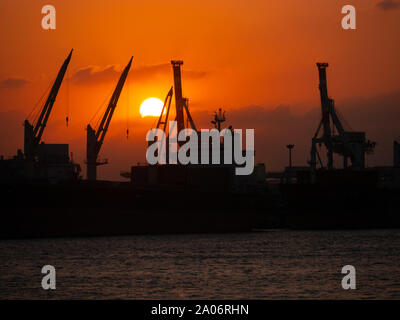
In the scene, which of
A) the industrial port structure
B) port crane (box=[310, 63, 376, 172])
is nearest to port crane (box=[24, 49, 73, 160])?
the industrial port structure

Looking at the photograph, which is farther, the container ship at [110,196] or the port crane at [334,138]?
the port crane at [334,138]

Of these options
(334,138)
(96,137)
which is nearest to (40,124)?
(96,137)

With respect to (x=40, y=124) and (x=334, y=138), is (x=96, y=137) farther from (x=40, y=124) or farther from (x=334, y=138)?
(x=334, y=138)

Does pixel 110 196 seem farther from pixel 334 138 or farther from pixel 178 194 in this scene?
pixel 334 138

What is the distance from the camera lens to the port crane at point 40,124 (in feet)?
326

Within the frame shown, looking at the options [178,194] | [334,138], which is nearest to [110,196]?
[178,194]

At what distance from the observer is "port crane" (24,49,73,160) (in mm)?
99312

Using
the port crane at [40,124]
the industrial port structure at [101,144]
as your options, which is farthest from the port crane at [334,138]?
the port crane at [40,124]

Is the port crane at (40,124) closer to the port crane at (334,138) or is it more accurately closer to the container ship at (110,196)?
the container ship at (110,196)

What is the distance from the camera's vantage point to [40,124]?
100000 millimetres

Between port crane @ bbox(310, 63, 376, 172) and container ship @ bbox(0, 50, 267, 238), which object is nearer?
container ship @ bbox(0, 50, 267, 238)

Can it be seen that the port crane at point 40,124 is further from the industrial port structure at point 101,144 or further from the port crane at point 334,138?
the port crane at point 334,138

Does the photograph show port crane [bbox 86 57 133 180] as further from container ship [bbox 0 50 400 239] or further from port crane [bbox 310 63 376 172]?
port crane [bbox 310 63 376 172]
